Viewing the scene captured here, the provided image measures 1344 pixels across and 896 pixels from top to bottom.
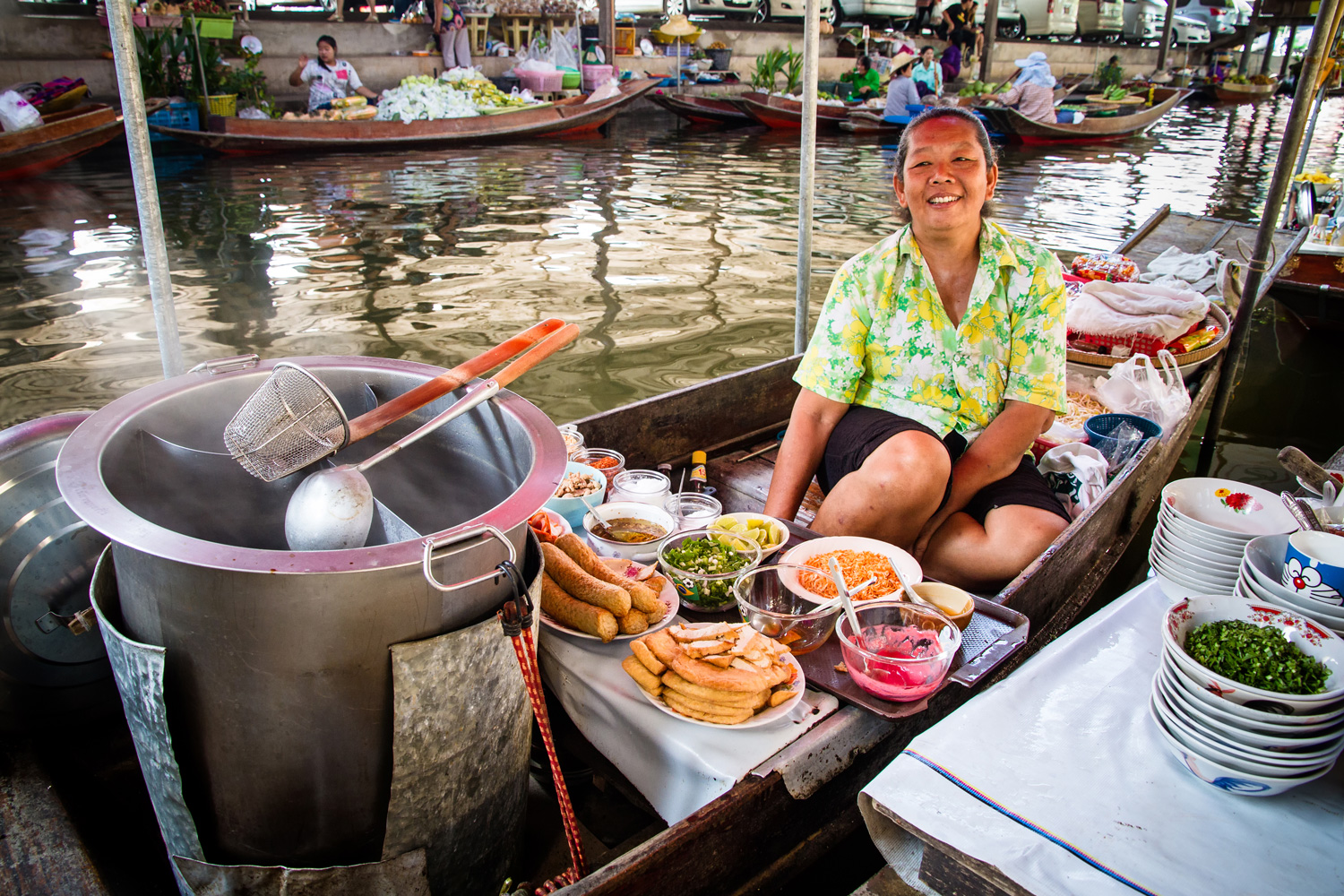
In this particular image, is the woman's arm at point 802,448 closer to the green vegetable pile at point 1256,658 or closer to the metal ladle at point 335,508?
the metal ladle at point 335,508

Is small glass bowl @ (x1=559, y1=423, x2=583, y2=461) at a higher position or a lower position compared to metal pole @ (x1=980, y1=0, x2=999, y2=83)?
lower

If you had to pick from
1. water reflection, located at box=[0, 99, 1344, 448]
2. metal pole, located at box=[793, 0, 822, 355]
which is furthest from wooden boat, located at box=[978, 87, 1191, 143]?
metal pole, located at box=[793, 0, 822, 355]

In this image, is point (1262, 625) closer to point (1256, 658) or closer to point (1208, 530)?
point (1256, 658)

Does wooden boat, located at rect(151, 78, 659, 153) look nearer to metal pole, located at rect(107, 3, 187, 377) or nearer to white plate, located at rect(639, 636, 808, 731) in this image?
metal pole, located at rect(107, 3, 187, 377)

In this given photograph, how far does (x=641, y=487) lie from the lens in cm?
262

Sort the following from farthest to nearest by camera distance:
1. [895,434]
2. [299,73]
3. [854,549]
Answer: [299,73] < [895,434] < [854,549]

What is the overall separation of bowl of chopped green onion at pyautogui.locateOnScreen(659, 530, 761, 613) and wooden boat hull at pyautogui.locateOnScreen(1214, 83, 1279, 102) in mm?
33088

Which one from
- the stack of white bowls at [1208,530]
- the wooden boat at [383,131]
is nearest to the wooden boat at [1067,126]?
the wooden boat at [383,131]

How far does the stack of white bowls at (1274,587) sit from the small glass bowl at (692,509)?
1376 mm

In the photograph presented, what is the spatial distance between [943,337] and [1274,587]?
4.41 ft

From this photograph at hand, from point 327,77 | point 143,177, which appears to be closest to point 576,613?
point 143,177

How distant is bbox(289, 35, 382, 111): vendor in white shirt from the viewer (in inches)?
541

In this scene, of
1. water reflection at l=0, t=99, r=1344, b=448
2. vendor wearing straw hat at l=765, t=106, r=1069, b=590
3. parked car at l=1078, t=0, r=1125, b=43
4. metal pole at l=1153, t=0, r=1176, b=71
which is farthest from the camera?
parked car at l=1078, t=0, r=1125, b=43

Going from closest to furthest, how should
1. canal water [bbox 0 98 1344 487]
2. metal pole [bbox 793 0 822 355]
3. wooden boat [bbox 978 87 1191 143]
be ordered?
1. metal pole [bbox 793 0 822 355]
2. canal water [bbox 0 98 1344 487]
3. wooden boat [bbox 978 87 1191 143]
